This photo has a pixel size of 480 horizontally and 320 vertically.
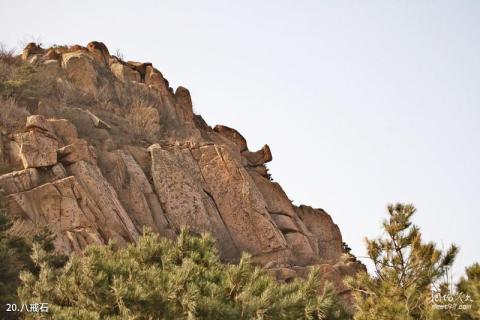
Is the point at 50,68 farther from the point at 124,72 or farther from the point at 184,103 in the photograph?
the point at 184,103

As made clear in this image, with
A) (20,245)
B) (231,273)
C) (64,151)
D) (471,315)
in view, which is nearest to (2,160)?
(64,151)

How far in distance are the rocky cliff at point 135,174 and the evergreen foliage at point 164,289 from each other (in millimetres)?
6444

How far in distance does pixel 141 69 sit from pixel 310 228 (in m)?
11.9

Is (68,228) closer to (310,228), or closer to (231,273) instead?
(231,273)

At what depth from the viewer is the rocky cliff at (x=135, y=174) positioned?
78.5ft

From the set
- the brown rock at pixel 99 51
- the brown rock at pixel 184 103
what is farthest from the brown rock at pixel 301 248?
the brown rock at pixel 99 51

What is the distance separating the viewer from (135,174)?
A: 27094 mm

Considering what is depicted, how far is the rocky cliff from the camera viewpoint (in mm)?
23922

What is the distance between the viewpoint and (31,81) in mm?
31500

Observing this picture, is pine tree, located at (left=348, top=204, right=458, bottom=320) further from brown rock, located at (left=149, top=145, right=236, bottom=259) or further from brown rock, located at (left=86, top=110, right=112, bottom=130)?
brown rock, located at (left=86, top=110, right=112, bottom=130)

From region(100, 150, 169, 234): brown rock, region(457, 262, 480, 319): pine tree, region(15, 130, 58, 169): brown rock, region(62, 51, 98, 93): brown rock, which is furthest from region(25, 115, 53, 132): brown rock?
region(457, 262, 480, 319): pine tree

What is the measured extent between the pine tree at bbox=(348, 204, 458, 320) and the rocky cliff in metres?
7.99

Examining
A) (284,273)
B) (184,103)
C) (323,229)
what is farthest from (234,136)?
(284,273)

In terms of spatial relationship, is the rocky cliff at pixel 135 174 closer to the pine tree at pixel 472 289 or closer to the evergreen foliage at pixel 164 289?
the evergreen foliage at pixel 164 289
